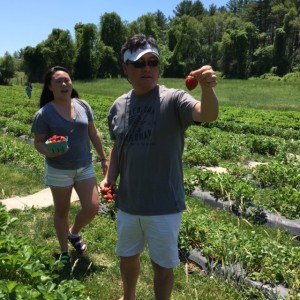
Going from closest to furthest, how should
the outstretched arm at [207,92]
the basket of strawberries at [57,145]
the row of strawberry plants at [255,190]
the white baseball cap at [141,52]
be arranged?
the outstretched arm at [207,92], the white baseball cap at [141,52], the basket of strawberries at [57,145], the row of strawberry plants at [255,190]

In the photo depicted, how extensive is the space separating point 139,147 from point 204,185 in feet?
14.3

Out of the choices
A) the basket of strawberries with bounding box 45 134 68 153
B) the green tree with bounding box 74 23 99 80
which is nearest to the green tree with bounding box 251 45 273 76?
the green tree with bounding box 74 23 99 80

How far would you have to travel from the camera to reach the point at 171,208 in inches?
115

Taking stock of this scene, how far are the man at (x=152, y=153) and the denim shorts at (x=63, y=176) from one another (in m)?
1.19

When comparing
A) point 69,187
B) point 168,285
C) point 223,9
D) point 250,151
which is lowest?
point 250,151

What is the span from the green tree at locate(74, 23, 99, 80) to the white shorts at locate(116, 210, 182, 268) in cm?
5754

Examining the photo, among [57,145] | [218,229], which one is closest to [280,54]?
[218,229]

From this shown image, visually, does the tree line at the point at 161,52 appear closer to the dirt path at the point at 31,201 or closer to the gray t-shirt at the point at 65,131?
the dirt path at the point at 31,201

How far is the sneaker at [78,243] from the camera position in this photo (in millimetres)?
4625

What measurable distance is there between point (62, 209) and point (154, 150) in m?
1.76

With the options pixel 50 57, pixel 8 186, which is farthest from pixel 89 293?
pixel 50 57

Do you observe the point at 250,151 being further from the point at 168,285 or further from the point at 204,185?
the point at 168,285

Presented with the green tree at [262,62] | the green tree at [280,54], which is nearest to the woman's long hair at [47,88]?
the green tree at [280,54]

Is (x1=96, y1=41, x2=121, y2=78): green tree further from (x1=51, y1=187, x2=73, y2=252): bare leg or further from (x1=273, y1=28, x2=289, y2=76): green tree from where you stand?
(x1=51, y1=187, x2=73, y2=252): bare leg
